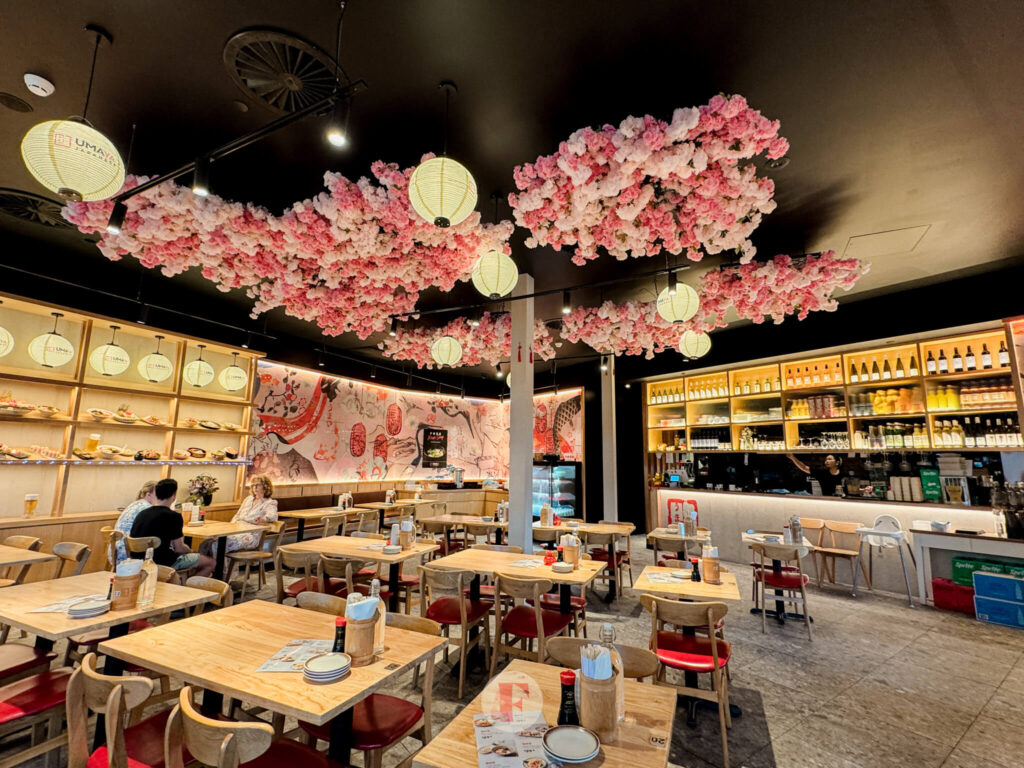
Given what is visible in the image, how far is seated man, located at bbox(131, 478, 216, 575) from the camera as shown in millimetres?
4051

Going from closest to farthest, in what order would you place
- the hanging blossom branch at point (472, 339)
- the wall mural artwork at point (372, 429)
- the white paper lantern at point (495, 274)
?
the white paper lantern at point (495, 274)
the hanging blossom branch at point (472, 339)
the wall mural artwork at point (372, 429)

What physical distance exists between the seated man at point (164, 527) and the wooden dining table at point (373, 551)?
100 centimetres

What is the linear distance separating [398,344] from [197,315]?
2.97 meters

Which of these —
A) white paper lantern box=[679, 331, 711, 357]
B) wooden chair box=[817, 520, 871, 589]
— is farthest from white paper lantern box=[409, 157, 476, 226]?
wooden chair box=[817, 520, 871, 589]

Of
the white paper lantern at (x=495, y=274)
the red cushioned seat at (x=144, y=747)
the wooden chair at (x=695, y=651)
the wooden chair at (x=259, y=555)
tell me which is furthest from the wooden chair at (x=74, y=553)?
the wooden chair at (x=695, y=651)

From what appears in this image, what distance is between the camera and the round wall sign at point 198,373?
6.64 meters

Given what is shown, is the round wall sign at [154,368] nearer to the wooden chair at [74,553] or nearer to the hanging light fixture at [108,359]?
the hanging light fixture at [108,359]

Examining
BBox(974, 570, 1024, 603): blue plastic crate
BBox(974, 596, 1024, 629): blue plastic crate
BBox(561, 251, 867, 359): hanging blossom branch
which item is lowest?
BBox(974, 596, 1024, 629): blue plastic crate

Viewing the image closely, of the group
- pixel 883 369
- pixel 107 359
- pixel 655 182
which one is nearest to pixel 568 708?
pixel 655 182

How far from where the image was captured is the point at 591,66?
273cm

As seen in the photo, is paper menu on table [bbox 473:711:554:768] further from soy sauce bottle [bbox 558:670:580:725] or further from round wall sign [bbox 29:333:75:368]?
round wall sign [bbox 29:333:75:368]

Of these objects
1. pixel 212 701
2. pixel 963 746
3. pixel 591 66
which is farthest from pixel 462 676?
pixel 591 66

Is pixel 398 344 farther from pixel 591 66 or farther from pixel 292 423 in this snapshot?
pixel 591 66

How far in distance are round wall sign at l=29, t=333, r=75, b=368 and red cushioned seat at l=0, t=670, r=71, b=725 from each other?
439 cm
